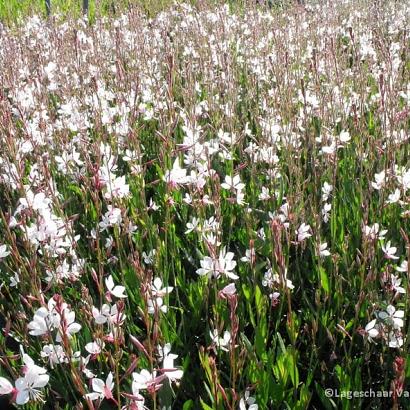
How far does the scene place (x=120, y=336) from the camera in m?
1.29

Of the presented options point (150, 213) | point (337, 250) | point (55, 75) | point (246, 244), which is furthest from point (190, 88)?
point (55, 75)

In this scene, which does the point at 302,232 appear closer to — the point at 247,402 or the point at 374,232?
the point at 374,232

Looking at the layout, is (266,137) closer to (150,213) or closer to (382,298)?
(150,213)

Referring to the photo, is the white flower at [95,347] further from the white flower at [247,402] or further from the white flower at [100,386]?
the white flower at [247,402]

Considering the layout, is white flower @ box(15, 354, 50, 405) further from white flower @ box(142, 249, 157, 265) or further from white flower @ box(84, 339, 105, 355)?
white flower @ box(142, 249, 157, 265)

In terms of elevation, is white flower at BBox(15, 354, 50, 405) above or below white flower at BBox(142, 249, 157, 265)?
above

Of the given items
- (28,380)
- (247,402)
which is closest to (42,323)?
(28,380)

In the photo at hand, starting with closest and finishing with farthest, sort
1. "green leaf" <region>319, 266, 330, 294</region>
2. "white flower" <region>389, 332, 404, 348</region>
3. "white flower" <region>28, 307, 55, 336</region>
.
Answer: "white flower" <region>28, 307, 55, 336</region> → "white flower" <region>389, 332, 404, 348</region> → "green leaf" <region>319, 266, 330, 294</region>

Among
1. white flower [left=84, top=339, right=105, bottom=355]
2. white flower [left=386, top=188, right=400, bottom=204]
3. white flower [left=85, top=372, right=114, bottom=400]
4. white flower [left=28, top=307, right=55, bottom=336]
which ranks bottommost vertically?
white flower [left=84, top=339, right=105, bottom=355]

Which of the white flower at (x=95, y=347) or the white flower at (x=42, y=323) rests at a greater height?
the white flower at (x=42, y=323)

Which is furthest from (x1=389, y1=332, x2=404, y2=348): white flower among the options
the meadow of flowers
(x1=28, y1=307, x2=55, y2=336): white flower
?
(x1=28, y1=307, x2=55, y2=336): white flower

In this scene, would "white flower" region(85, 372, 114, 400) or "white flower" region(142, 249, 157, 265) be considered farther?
"white flower" region(142, 249, 157, 265)

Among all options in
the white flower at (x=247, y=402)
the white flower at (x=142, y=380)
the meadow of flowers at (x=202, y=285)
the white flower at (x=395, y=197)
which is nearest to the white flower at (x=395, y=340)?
the meadow of flowers at (x=202, y=285)

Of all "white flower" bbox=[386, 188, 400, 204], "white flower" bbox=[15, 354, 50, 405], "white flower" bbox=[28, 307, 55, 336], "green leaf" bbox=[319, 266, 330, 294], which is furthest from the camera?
"white flower" bbox=[386, 188, 400, 204]
